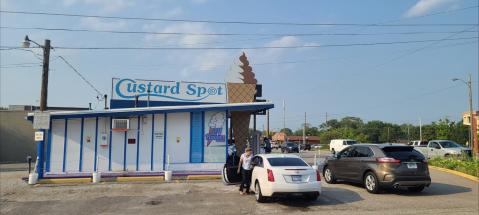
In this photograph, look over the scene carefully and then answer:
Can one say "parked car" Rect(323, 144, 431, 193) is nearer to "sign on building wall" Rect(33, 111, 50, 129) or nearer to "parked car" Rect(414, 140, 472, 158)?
"sign on building wall" Rect(33, 111, 50, 129)

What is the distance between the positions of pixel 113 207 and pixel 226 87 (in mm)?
13145

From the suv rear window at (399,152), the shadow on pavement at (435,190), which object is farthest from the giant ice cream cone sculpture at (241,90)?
the suv rear window at (399,152)

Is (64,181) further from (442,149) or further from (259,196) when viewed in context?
(442,149)

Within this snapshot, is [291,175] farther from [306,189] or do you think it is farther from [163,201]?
[163,201]

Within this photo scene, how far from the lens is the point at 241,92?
21641mm

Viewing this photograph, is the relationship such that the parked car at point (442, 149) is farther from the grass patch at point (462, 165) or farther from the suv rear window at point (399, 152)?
the suv rear window at point (399, 152)

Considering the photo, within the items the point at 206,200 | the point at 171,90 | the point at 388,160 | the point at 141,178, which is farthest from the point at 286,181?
the point at 171,90

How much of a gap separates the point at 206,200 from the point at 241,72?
1199cm

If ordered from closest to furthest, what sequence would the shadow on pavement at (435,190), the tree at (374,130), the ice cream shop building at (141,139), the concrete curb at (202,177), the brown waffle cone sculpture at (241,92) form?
the shadow on pavement at (435,190), the concrete curb at (202,177), the ice cream shop building at (141,139), the brown waffle cone sculpture at (241,92), the tree at (374,130)

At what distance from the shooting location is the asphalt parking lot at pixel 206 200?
30.5 ft

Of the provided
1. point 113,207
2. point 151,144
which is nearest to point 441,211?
point 113,207

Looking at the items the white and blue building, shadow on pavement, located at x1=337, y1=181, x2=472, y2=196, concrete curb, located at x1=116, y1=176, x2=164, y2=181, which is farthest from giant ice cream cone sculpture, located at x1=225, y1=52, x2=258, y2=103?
shadow on pavement, located at x1=337, y1=181, x2=472, y2=196

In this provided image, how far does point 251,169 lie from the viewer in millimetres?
11375

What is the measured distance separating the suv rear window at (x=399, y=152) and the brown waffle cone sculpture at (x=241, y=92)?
10.7 meters
